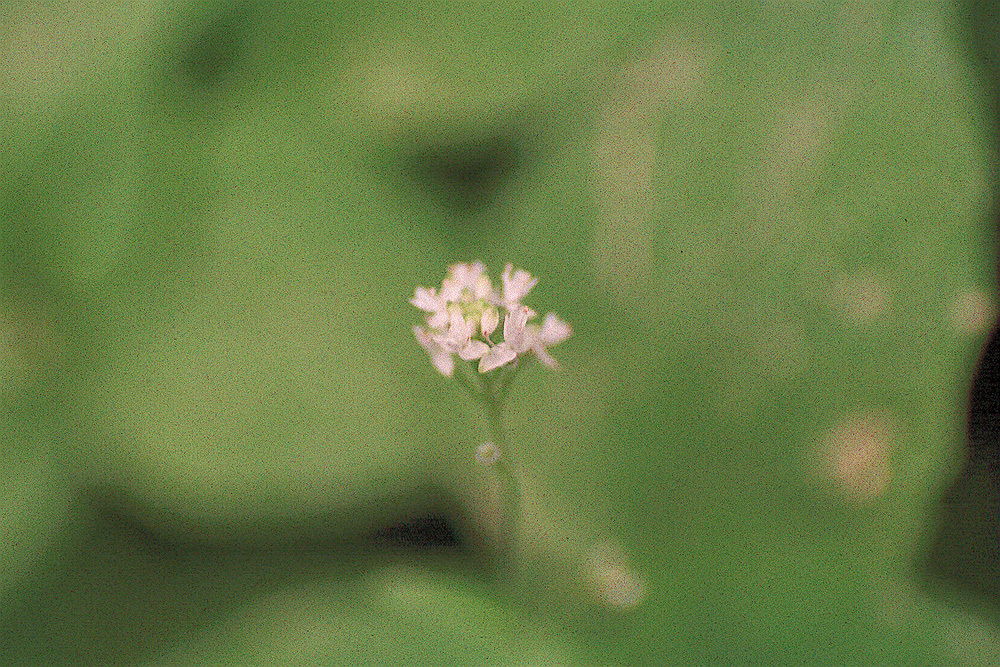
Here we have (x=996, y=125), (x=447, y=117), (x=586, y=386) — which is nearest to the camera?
(x=996, y=125)

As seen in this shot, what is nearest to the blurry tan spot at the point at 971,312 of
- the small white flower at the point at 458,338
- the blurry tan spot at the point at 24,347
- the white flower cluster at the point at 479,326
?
the white flower cluster at the point at 479,326

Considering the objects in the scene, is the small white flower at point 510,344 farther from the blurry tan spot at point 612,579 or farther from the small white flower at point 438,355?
the blurry tan spot at point 612,579

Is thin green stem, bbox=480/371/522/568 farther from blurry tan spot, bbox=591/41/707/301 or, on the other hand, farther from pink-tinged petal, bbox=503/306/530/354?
blurry tan spot, bbox=591/41/707/301

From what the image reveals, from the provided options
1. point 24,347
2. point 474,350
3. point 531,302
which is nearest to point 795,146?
point 531,302

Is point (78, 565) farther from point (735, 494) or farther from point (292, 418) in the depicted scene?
point (735, 494)

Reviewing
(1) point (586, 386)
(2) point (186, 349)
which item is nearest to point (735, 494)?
(1) point (586, 386)
